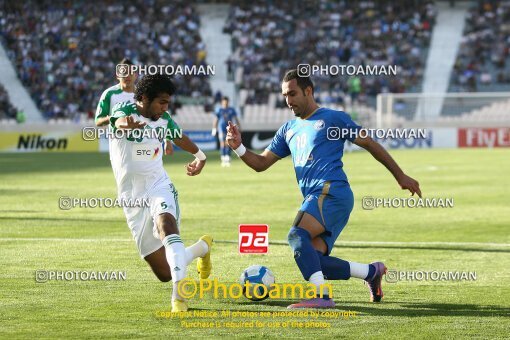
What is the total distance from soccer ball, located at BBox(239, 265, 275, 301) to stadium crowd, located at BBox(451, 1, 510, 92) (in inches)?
1692

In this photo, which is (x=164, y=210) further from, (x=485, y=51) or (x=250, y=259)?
(x=485, y=51)

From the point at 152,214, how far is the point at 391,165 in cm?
221

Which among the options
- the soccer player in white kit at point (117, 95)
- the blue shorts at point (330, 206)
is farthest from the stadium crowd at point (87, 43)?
the blue shorts at point (330, 206)

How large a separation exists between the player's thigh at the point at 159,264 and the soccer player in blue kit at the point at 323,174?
1.32m

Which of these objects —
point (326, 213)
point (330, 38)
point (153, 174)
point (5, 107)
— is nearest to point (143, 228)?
point (153, 174)

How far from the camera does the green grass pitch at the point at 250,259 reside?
7.72 m

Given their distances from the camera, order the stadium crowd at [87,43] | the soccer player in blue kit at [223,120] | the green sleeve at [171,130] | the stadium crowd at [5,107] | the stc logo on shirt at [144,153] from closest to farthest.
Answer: the stc logo on shirt at [144,153], the green sleeve at [171,130], the soccer player in blue kit at [223,120], the stadium crowd at [5,107], the stadium crowd at [87,43]

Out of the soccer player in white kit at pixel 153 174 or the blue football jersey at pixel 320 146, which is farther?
the blue football jersey at pixel 320 146

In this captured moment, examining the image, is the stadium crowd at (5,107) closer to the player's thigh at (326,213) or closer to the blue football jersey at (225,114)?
the blue football jersey at (225,114)

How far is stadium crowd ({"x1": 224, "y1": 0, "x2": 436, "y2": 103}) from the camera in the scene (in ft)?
168

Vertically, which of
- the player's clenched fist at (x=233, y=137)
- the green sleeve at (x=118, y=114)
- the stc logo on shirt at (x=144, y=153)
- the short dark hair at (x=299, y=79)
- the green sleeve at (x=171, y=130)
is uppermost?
the short dark hair at (x=299, y=79)

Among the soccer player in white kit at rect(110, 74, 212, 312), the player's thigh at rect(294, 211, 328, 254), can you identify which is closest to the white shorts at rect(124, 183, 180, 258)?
the soccer player in white kit at rect(110, 74, 212, 312)

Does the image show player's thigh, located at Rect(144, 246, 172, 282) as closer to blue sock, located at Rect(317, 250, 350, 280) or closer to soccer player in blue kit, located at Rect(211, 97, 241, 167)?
blue sock, located at Rect(317, 250, 350, 280)

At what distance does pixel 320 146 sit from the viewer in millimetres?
8891
